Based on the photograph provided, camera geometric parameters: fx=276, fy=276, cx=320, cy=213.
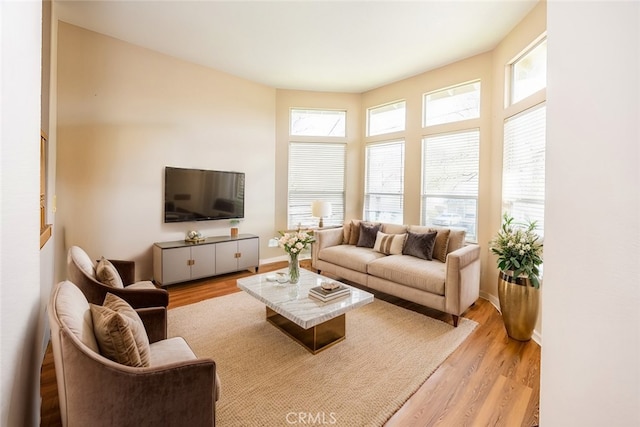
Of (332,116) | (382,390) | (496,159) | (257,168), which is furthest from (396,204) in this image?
(382,390)

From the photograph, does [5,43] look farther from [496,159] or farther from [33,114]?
[496,159]

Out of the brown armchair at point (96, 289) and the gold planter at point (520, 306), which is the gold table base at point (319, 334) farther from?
the gold planter at point (520, 306)

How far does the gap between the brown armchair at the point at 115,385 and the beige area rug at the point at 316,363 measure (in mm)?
615

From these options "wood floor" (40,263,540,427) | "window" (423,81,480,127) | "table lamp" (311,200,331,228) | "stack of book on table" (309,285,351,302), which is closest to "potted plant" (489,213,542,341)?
"wood floor" (40,263,540,427)

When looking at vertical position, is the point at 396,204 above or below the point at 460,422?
above

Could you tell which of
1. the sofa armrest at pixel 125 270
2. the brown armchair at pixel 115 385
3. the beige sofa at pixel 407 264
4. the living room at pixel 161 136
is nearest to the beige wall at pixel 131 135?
the living room at pixel 161 136

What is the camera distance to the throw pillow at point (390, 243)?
12.3 feet

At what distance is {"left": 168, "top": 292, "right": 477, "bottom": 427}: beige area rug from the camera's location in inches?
66.6

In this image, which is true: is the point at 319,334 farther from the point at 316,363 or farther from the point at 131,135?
the point at 131,135

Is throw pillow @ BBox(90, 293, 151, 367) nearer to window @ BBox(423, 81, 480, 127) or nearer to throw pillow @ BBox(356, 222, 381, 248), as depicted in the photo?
throw pillow @ BBox(356, 222, 381, 248)

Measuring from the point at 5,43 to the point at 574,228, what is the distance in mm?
1696

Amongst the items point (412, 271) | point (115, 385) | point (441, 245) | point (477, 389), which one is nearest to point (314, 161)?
point (441, 245)

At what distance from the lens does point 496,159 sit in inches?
135

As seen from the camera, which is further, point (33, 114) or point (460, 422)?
point (460, 422)
